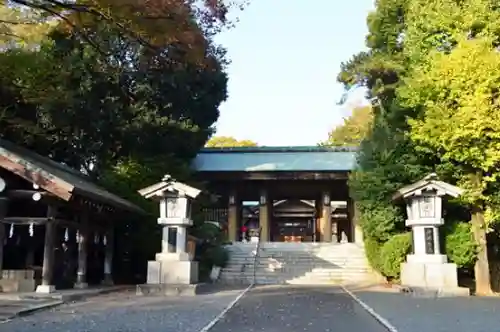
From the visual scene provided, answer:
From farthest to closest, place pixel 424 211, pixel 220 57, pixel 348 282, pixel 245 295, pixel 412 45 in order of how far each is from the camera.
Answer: pixel 220 57 < pixel 348 282 < pixel 412 45 < pixel 424 211 < pixel 245 295

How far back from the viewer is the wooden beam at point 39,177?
489 inches

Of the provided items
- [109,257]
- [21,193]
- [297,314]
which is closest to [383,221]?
[297,314]

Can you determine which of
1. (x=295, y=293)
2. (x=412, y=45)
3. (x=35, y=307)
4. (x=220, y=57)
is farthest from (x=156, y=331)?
(x=220, y=57)

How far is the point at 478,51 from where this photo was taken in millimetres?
14156

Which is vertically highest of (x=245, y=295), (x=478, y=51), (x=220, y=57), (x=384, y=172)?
(x=220, y=57)

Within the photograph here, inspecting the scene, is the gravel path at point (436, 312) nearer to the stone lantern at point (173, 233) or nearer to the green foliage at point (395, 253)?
the green foliage at point (395, 253)

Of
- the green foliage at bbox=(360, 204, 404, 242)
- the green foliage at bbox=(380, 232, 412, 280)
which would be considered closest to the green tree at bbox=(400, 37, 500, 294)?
the green foliage at bbox=(380, 232, 412, 280)

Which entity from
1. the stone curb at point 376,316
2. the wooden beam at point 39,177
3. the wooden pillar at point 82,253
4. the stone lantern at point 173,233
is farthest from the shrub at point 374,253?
the wooden beam at point 39,177

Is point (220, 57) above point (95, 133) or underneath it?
above

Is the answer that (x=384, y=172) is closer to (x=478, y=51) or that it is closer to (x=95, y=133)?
(x=478, y=51)

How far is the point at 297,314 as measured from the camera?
32.4 feet

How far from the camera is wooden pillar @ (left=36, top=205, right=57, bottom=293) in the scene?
42.5 ft

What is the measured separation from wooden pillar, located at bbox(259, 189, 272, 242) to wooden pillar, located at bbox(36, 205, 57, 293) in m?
13.7

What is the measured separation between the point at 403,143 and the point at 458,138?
2.86 m
